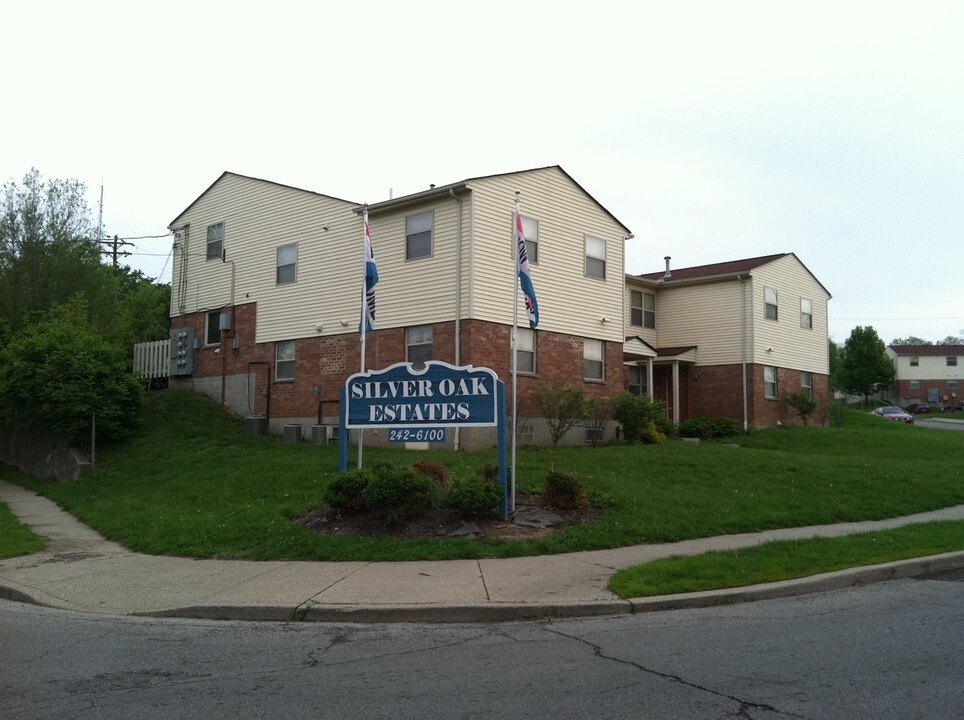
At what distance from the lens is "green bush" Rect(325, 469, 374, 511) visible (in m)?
11.1

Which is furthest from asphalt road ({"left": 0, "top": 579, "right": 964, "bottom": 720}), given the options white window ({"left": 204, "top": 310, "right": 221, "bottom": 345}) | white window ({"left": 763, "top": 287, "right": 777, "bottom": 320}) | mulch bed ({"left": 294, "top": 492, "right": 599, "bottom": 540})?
white window ({"left": 763, "top": 287, "right": 777, "bottom": 320})

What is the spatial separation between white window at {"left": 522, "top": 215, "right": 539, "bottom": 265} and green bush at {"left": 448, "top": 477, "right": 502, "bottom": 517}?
35.0ft

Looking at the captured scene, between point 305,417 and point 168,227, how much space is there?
33.4ft

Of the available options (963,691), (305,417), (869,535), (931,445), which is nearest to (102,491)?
(305,417)

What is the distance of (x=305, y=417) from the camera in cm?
2222

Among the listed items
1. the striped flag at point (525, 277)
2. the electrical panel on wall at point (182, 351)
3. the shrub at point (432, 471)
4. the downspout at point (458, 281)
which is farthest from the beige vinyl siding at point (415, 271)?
the electrical panel on wall at point (182, 351)

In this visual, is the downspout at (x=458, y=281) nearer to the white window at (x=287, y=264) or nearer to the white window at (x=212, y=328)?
the white window at (x=287, y=264)

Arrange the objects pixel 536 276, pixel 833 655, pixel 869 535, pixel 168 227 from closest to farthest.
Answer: pixel 833 655
pixel 869 535
pixel 536 276
pixel 168 227

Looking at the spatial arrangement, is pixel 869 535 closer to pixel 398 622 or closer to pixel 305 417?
pixel 398 622

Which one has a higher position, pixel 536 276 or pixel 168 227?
pixel 168 227

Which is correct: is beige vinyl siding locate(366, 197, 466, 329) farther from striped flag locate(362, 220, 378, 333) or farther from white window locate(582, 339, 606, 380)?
striped flag locate(362, 220, 378, 333)

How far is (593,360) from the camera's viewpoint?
22688 millimetres

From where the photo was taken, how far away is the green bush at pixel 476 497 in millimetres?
10922

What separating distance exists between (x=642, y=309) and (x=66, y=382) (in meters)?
18.5
